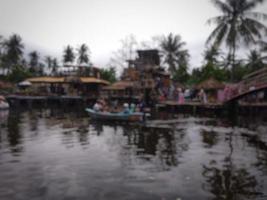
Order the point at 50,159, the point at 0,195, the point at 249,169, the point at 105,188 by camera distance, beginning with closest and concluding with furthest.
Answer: the point at 0,195 → the point at 105,188 → the point at 249,169 → the point at 50,159

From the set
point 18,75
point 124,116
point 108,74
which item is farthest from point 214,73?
point 18,75

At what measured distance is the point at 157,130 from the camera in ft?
77.0

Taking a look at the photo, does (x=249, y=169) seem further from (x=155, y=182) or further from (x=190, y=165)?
(x=155, y=182)

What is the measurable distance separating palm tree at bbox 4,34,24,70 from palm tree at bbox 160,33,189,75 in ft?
115

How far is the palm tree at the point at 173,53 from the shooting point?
61.8 m

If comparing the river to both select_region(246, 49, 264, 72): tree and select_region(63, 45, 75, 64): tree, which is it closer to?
A: select_region(246, 49, 264, 72): tree

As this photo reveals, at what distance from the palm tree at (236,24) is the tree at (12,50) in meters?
50.9

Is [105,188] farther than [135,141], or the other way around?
[135,141]

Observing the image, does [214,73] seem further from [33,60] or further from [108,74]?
[33,60]

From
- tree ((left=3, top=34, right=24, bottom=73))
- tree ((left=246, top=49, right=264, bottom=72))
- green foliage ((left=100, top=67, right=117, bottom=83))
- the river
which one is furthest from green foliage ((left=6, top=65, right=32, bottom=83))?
the river

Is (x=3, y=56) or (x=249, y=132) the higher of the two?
(x=3, y=56)

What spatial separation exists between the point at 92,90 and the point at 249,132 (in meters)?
38.1

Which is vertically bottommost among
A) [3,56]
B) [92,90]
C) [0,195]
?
[0,195]

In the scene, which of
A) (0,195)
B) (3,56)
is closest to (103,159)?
(0,195)
